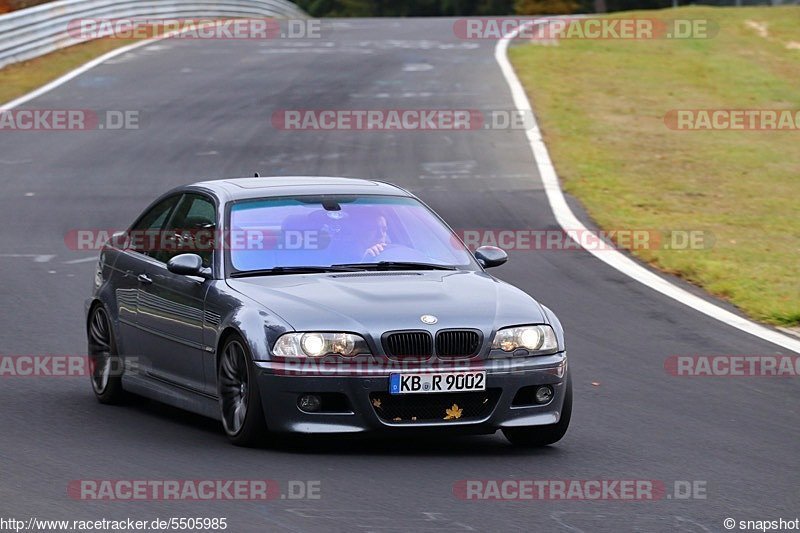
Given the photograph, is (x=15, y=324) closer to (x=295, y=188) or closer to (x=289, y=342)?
(x=295, y=188)

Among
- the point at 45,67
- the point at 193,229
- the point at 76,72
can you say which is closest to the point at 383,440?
the point at 193,229

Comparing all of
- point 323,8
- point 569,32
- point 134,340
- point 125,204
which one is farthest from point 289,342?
point 323,8

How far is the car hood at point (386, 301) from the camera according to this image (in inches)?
306

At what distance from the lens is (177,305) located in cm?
881

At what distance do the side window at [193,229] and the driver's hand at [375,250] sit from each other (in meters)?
0.87

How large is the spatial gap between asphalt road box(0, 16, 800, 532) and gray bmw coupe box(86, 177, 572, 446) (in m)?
0.23

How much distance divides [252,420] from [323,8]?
9558 cm

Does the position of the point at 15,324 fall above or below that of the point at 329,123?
above

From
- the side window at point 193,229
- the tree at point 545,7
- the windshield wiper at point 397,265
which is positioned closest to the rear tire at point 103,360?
the side window at point 193,229

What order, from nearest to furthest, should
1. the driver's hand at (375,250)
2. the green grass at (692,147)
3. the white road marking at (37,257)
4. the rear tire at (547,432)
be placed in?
the rear tire at (547,432) < the driver's hand at (375,250) < the white road marking at (37,257) < the green grass at (692,147)

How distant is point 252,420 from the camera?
7809mm

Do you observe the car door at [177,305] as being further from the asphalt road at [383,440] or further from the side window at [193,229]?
the asphalt road at [383,440]

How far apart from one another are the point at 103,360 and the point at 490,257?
2551 mm

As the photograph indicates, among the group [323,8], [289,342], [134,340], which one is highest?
[289,342]
